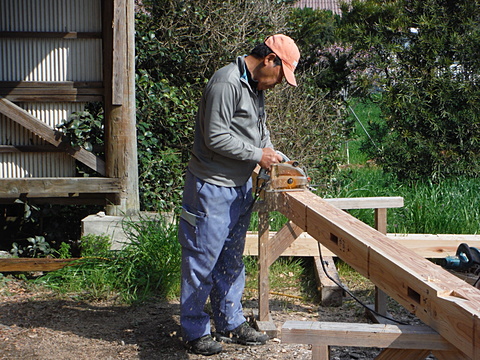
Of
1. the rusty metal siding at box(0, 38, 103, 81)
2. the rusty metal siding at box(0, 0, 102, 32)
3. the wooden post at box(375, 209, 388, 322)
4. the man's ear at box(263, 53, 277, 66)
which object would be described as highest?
the rusty metal siding at box(0, 0, 102, 32)

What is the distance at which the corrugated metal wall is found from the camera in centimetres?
662

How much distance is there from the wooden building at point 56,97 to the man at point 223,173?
88.8 inches

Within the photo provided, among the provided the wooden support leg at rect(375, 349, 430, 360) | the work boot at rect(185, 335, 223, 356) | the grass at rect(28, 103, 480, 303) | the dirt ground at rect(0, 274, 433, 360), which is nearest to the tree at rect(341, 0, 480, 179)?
the grass at rect(28, 103, 480, 303)

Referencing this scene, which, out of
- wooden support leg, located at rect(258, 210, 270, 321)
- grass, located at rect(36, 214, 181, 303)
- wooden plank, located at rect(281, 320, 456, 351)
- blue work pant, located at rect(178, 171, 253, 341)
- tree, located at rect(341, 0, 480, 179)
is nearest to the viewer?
wooden plank, located at rect(281, 320, 456, 351)

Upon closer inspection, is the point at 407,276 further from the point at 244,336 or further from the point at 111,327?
the point at 111,327

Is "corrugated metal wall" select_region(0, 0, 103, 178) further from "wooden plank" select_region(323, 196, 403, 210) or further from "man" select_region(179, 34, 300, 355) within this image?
"wooden plank" select_region(323, 196, 403, 210)

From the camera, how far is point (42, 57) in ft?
21.9

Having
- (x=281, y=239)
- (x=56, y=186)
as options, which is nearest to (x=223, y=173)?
(x=281, y=239)

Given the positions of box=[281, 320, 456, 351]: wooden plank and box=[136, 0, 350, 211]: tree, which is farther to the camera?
box=[136, 0, 350, 211]: tree

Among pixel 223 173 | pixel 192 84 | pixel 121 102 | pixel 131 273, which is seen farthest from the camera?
pixel 192 84

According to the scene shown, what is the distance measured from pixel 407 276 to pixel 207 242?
6.32 ft

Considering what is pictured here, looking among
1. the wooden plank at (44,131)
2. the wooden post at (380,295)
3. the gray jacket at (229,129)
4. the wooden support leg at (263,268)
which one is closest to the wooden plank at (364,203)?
the wooden post at (380,295)

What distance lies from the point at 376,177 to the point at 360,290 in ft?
9.46

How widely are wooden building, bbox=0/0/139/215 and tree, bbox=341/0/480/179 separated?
11.3ft
